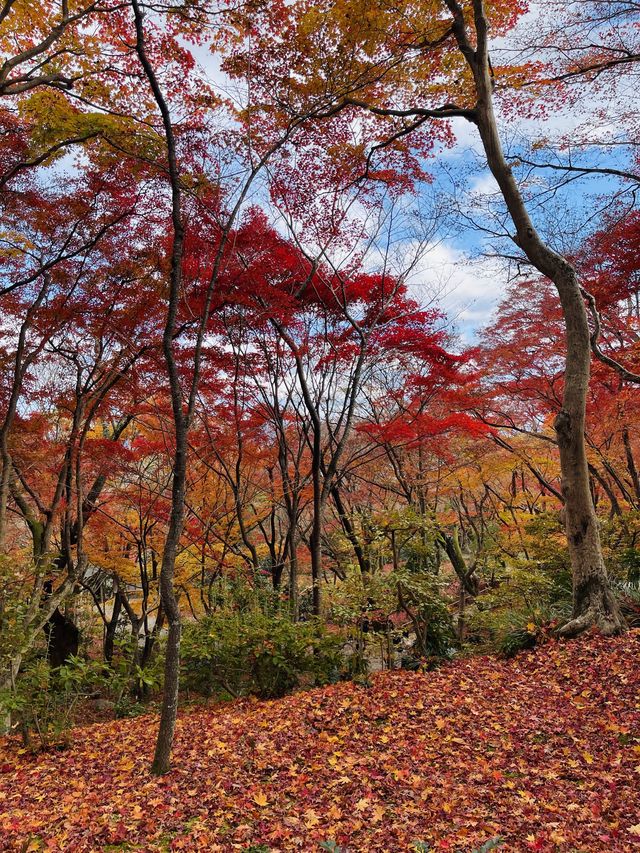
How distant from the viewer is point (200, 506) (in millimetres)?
12477

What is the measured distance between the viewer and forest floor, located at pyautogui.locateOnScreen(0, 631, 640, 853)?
2.93 metres

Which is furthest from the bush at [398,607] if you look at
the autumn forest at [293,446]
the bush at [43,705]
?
the bush at [43,705]

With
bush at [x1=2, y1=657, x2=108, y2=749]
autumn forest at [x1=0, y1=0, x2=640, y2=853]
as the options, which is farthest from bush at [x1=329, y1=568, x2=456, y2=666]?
bush at [x1=2, y1=657, x2=108, y2=749]

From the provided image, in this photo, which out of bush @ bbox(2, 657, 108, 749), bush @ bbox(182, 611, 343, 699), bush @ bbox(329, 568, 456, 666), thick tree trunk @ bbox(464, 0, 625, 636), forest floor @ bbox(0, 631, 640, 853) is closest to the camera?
forest floor @ bbox(0, 631, 640, 853)

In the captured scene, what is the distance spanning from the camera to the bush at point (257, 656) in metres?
6.46

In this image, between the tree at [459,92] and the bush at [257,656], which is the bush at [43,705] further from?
the tree at [459,92]

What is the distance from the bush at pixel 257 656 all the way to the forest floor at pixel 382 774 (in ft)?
2.43

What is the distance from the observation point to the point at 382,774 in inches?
146

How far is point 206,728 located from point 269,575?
698 cm

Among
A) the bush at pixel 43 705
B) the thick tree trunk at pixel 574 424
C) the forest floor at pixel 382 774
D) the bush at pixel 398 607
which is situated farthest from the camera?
the bush at pixel 398 607

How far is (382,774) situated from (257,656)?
2971 mm

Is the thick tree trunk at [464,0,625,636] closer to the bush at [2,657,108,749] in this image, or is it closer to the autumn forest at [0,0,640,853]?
the autumn forest at [0,0,640,853]

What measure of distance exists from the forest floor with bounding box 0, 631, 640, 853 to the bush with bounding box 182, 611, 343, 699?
74 cm

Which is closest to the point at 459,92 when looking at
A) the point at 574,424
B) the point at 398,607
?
the point at 574,424
